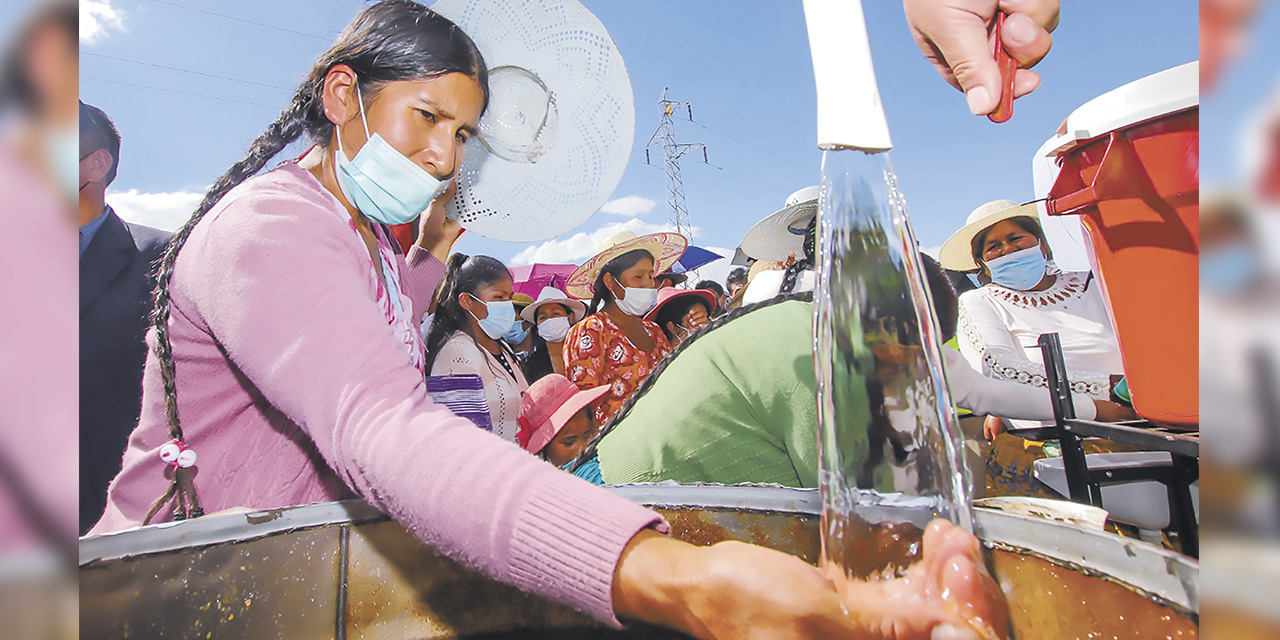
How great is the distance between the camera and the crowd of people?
61 cm

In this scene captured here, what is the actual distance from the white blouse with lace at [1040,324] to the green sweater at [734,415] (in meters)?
1.86

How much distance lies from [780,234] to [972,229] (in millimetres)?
1825

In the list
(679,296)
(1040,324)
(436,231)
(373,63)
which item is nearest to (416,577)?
(373,63)

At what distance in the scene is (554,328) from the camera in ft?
18.5

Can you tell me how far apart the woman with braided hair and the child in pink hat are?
210 cm

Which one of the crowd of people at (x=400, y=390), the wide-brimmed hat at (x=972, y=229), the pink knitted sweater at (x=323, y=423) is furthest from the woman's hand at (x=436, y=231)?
the wide-brimmed hat at (x=972, y=229)

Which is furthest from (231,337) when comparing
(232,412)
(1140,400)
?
(1140,400)

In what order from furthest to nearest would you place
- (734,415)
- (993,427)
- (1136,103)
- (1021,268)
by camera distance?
1. (1021,268)
2. (993,427)
3. (734,415)
4. (1136,103)

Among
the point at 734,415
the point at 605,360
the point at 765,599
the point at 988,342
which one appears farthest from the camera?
the point at 605,360

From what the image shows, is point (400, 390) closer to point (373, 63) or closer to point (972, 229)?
point (373, 63)

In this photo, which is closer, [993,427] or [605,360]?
[993,427]

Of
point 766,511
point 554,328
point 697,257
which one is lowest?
point 766,511

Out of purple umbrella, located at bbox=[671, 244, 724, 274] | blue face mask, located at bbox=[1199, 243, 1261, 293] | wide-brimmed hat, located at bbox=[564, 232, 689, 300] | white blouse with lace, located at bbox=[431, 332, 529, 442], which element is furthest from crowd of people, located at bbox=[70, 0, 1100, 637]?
purple umbrella, located at bbox=[671, 244, 724, 274]

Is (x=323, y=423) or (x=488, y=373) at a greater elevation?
(x=323, y=423)
